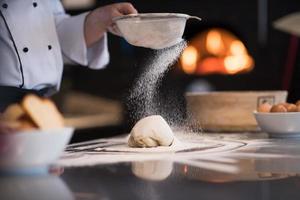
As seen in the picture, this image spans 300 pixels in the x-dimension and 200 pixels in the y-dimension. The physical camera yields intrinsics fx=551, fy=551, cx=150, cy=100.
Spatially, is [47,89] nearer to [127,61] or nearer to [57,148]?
[57,148]

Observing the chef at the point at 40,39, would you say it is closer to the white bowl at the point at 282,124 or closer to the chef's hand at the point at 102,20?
the chef's hand at the point at 102,20

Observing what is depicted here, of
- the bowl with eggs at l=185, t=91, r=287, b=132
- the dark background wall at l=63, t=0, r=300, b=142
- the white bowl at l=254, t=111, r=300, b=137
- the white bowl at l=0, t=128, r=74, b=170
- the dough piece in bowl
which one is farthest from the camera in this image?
the dark background wall at l=63, t=0, r=300, b=142

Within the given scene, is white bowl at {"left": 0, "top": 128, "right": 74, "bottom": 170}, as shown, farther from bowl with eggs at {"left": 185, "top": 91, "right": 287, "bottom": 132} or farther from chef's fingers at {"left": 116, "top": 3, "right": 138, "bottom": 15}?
bowl with eggs at {"left": 185, "top": 91, "right": 287, "bottom": 132}

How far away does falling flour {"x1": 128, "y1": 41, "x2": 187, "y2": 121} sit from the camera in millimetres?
1292

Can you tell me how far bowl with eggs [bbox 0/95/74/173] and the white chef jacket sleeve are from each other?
826 millimetres

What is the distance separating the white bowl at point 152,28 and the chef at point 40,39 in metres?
0.15

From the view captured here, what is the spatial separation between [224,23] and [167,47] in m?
1.98

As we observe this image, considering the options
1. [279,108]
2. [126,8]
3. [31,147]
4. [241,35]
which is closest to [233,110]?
[279,108]

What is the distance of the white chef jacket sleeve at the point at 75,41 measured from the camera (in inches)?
60.5

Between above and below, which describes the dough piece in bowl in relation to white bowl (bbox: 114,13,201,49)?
below

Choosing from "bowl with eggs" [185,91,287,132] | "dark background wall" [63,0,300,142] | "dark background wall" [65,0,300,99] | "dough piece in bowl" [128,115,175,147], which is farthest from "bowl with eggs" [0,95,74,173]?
"dark background wall" [65,0,300,99]

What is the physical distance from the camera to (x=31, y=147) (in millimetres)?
688

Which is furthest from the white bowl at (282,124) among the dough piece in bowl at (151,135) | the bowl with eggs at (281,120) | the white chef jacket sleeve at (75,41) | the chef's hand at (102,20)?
the white chef jacket sleeve at (75,41)

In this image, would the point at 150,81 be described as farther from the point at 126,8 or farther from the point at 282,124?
the point at 282,124
